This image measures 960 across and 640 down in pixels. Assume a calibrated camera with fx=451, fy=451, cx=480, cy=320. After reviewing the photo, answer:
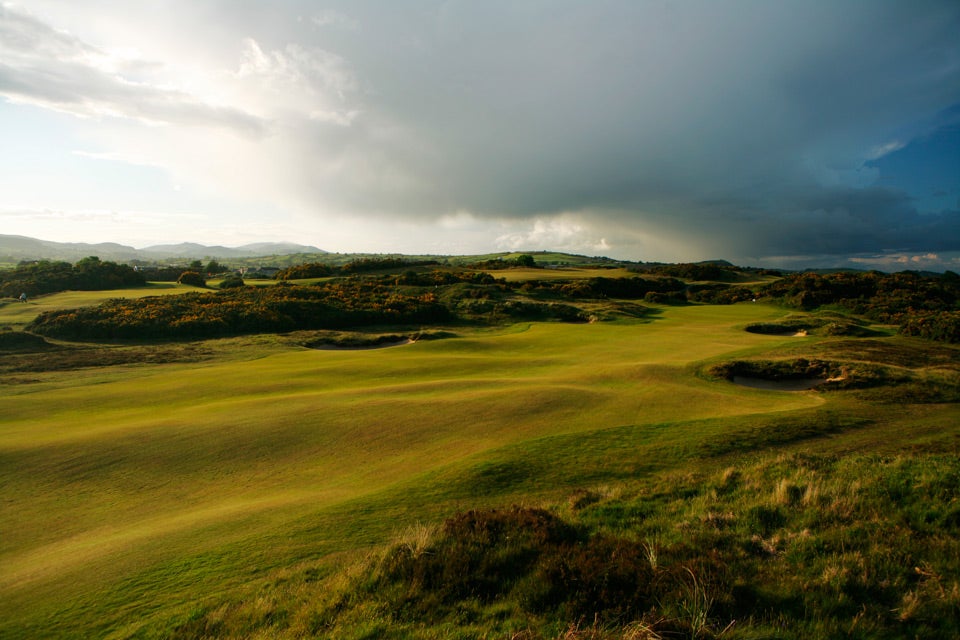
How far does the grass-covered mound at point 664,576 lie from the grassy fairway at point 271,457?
172 centimetres

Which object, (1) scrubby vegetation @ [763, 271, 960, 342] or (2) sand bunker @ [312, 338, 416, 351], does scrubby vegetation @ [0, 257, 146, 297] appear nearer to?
(2) sand bunker @ [312, 338, 416, 351]

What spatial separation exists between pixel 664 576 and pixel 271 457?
33.3ft

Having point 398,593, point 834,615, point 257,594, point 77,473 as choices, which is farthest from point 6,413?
point 834,615

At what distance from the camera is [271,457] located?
11.9 m

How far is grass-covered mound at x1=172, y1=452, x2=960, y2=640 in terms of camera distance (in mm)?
4590

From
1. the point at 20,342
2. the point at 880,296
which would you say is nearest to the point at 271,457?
the point at 20,342

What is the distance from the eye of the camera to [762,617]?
15.1ft

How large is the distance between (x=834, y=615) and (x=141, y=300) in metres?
52.5

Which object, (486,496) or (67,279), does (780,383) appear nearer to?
(486,496)

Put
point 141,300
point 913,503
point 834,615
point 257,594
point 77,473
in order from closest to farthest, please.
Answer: point 834,615, point 257,594, point 913,503, point 77,473, point 141,300

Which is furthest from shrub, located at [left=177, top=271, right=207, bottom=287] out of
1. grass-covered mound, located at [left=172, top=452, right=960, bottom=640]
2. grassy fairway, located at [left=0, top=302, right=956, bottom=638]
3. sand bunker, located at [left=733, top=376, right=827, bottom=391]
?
grass-covered mound, located at [left=172, top=452, right=960, bottom=640]

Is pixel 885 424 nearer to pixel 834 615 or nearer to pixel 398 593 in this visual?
pixel 834 615

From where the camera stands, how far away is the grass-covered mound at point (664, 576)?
459cm

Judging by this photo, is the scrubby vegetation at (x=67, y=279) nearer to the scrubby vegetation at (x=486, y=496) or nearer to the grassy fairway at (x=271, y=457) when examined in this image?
the scrubby vegetation at (x=486, y=496)
